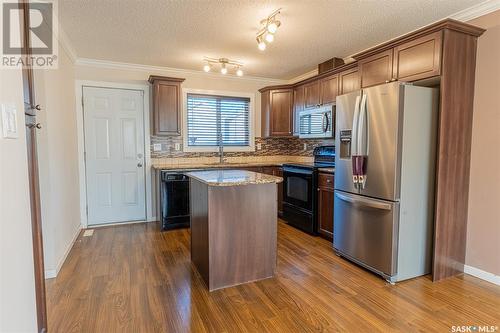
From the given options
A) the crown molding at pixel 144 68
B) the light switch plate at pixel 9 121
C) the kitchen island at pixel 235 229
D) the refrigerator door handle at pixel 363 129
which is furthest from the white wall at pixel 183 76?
the light switch plate at pixel 9 121

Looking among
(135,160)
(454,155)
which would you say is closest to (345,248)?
(454,155)

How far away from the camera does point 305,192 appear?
12.9ft

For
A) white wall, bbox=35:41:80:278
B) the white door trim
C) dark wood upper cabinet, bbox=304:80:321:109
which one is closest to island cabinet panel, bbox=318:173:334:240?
dark wood upper cabinet, bbox=304:80:321:109

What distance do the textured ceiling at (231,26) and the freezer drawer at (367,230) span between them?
175 cm

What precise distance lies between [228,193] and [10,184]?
149 centimetres

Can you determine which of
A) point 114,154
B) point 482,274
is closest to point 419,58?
point 482,274

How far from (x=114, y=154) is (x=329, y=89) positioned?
331 centimetres

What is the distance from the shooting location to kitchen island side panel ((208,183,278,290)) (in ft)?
7.81

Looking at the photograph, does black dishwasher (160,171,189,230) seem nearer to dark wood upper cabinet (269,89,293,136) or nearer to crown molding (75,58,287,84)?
crown molding (75,58,287,84)

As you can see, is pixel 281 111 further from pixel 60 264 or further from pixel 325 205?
pixel 60 264

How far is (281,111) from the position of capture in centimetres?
489

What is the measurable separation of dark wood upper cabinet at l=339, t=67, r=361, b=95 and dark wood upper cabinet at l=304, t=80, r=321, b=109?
0.50 metres

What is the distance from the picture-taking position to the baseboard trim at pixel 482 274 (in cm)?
249

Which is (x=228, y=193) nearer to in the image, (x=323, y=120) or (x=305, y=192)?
(x=305, y=192)
